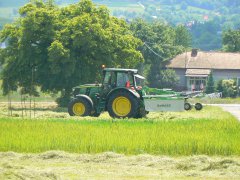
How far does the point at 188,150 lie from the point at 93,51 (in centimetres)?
2880

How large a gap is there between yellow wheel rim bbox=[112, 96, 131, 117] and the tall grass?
4.67 m

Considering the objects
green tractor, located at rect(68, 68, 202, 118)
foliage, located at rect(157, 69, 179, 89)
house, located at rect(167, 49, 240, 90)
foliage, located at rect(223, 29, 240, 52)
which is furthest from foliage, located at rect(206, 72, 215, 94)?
green tractor, located at rect(68, 68, 202, 118)

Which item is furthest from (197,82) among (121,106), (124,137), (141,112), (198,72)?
(124,137)

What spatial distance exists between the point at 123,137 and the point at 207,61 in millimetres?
64513

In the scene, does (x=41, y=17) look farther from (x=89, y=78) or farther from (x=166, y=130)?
(x=166, y=130)

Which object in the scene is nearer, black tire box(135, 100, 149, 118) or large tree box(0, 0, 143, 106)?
black tire box(135, 100, 149, 118)

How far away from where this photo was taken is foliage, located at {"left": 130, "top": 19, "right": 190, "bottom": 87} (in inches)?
3295

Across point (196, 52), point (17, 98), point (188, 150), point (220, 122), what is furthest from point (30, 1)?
point (196, 52)

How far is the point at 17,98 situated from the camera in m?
62.4

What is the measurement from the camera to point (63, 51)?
1905 inches

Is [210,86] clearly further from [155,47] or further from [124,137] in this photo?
[124,137]

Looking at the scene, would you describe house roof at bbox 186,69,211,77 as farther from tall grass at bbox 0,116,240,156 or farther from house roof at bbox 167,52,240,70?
tall grass at bbox 0,116,240,156

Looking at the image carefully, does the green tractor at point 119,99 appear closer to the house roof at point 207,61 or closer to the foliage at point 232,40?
the house roof at point 207,61

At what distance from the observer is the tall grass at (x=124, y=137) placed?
22.1m
